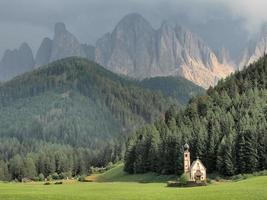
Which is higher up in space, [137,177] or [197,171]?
[197,171]

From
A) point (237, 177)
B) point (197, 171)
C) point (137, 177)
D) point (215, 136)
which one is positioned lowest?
point (237, 177)

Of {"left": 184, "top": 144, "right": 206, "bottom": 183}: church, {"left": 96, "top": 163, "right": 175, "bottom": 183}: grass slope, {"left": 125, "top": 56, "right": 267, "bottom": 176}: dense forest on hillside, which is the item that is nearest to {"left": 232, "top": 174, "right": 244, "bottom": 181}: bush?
{"left": 125, "top": 56, "right": 267, "bottom": 176}: dense forest on hillside

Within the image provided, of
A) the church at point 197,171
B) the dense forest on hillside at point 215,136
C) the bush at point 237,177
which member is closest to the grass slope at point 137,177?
the dense forest on hillside at point 215,136

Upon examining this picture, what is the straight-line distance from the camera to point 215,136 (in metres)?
140

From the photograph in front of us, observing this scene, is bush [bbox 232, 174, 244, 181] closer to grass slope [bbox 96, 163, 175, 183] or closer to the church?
the church

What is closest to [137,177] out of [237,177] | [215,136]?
[215,136]

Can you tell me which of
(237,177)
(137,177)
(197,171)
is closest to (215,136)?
(197,171)

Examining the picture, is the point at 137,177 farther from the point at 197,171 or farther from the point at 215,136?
the point at 197,171

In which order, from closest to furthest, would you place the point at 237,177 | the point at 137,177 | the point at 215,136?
the point at 237,177 → the point at 215,136 → the point at 137,177

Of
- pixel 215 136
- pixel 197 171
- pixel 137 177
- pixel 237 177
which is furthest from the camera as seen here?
pixel 137 177

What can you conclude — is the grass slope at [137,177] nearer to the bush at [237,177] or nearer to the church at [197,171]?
the church at [197,171]

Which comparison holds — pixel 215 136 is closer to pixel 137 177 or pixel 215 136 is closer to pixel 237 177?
pixel 137 177

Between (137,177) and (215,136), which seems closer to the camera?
(215,136)

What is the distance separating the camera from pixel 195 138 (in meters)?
144
